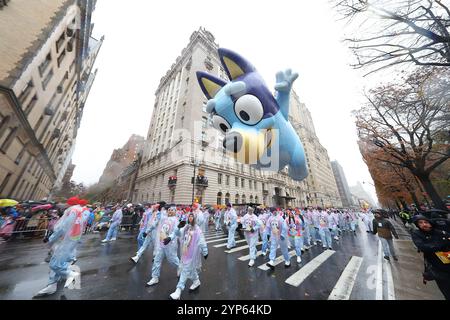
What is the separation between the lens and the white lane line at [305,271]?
15.6ft

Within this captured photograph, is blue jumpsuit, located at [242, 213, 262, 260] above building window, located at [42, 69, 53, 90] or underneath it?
underneath

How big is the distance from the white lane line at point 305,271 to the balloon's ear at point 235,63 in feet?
18.6

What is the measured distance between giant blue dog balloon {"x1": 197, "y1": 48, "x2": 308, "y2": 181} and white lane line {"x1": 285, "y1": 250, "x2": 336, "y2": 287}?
3113 millimetres

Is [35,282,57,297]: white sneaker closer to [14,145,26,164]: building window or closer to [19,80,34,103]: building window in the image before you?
[19,80,34,103]: building window

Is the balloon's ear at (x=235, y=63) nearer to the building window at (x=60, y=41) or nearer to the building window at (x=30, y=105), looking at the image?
the building window at (x=30, y=105)

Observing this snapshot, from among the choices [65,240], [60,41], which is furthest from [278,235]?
[60,41]

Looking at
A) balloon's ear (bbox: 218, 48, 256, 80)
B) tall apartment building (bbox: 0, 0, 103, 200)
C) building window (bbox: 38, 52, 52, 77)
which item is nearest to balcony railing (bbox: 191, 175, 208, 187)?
tall apartment building (bbox: 0, 0, 103, 200)

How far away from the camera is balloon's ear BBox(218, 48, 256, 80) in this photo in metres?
3.86

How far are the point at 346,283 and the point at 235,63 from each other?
260 inches

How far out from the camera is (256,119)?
3.45m

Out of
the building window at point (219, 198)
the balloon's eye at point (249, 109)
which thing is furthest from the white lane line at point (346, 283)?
the building window at point (219, 198)

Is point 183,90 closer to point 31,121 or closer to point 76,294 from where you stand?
point 31,121

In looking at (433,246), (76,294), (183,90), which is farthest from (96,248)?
(183,90)
